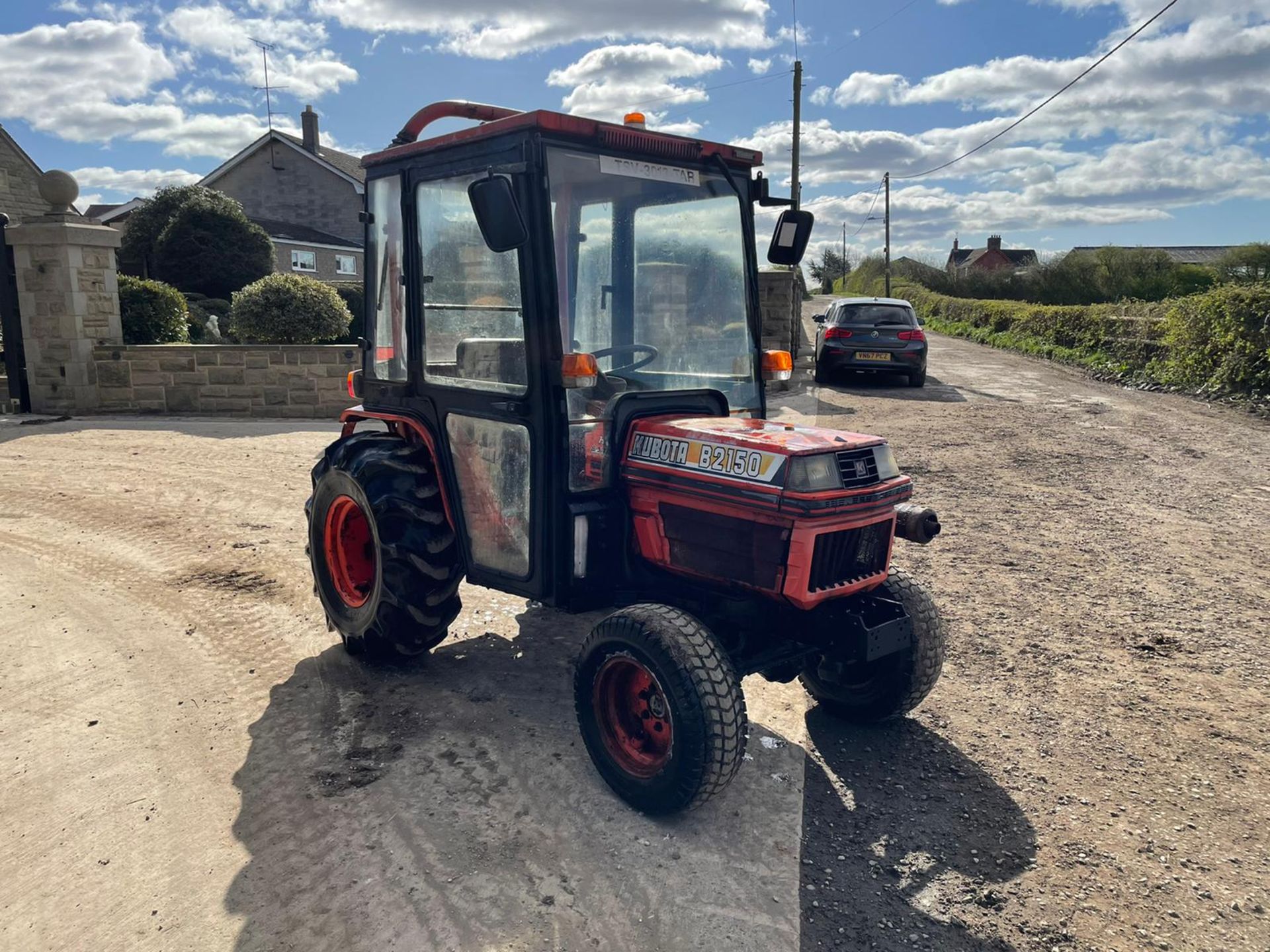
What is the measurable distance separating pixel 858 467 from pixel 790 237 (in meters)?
1.39

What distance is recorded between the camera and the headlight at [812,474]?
127 inches

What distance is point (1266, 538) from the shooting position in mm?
6945

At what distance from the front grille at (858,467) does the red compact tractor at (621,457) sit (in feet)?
0.04

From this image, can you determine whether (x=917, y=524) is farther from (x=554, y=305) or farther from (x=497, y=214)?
(x=497, y=214)

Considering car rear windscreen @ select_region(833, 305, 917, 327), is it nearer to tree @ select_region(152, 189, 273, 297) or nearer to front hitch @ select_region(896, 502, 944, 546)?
front hitch @ select_region(896, 502, 944, 546)

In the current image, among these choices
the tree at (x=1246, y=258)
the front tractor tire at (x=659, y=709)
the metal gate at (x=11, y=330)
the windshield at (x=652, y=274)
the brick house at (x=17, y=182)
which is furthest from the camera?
the tree at (x=1246, y=258)

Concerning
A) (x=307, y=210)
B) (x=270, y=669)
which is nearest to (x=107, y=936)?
(x=270, y=669)

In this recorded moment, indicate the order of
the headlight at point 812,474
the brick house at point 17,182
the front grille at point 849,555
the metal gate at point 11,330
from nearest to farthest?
the headlight at point 812,474 → the front grille at point 849,555 → the metal gate at point 11,330 → the brick house at point 17,182

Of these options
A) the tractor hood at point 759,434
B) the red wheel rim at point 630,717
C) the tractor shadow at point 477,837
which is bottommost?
the tractor shadow at point 477,837

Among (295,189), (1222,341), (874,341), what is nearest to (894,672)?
(1222,341)

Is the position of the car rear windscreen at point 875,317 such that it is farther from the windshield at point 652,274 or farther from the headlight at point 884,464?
the headlight at point 884,464

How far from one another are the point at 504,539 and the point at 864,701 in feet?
5.80

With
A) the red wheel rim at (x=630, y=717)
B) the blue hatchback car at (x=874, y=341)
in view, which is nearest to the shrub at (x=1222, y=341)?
the blue hatchback car at (x=874, y=341)

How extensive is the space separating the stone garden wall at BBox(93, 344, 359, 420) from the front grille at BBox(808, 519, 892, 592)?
31.5 feet
